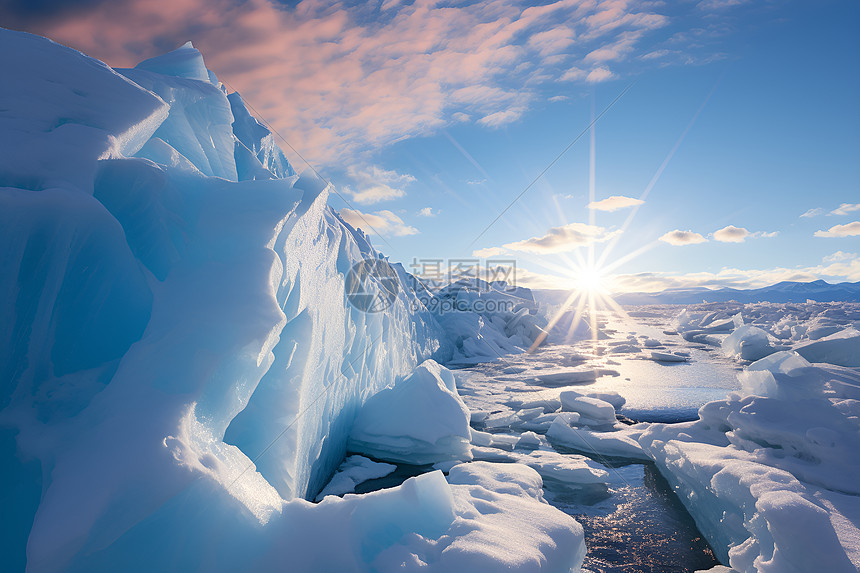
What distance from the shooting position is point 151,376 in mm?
1992

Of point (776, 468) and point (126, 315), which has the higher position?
point (126, 315)

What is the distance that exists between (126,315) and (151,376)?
0.55m

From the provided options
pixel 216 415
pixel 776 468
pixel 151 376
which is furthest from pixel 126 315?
pixel 776 468

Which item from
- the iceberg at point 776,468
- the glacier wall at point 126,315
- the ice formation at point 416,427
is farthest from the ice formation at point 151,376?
the ice formation at point 416,427

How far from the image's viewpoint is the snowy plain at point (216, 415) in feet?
5.92

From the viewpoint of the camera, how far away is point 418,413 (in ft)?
17.1

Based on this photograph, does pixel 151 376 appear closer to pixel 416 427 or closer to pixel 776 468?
pixel 416 427

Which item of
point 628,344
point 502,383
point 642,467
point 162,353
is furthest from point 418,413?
point 628,344

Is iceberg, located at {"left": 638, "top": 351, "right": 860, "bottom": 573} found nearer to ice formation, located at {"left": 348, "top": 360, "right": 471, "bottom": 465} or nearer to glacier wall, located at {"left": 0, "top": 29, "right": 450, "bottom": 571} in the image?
ice formation, located at {"left": 348, "top": 360, "right": 471, "bottom": 465}

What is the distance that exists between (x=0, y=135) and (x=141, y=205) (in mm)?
660

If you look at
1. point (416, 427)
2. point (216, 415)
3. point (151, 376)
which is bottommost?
point (416, 427)

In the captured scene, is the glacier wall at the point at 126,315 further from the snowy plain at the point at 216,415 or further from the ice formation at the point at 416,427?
the ice formation at the point at 416,427

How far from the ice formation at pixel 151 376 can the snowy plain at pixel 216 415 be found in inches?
0.4

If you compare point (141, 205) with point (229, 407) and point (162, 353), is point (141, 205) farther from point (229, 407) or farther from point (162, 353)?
point (229, 407)
